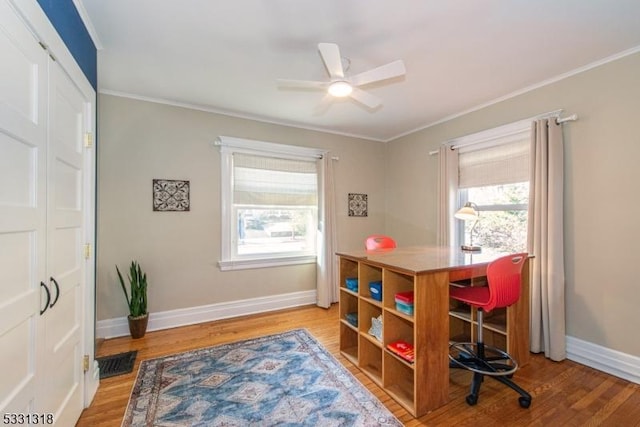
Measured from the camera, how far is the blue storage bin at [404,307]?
1.86 meters

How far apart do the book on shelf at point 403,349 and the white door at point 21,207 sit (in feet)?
6.28

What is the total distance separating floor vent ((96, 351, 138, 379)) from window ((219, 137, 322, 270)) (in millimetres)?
1219

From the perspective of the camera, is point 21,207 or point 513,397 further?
point 513,397

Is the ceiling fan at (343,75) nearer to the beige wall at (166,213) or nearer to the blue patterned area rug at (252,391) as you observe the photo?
the beige wall at (166,213)

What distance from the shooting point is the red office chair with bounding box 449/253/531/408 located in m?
1.81

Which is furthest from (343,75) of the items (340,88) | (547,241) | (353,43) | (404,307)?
(547,241)

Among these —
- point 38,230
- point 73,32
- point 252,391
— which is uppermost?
point 73,32

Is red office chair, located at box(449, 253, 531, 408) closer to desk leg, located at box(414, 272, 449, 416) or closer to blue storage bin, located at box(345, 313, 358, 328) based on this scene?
desk leg, located at box(414, 272, 449, 416)

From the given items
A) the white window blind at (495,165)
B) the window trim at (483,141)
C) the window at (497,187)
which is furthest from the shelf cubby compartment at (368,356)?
the white window blind at (495,165)

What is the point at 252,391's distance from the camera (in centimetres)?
201

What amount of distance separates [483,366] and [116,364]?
9.67 ft

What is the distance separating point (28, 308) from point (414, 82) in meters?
3.07

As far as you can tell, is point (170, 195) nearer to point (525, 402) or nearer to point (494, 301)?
point (494, 301)

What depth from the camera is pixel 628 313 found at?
2.18 metres
